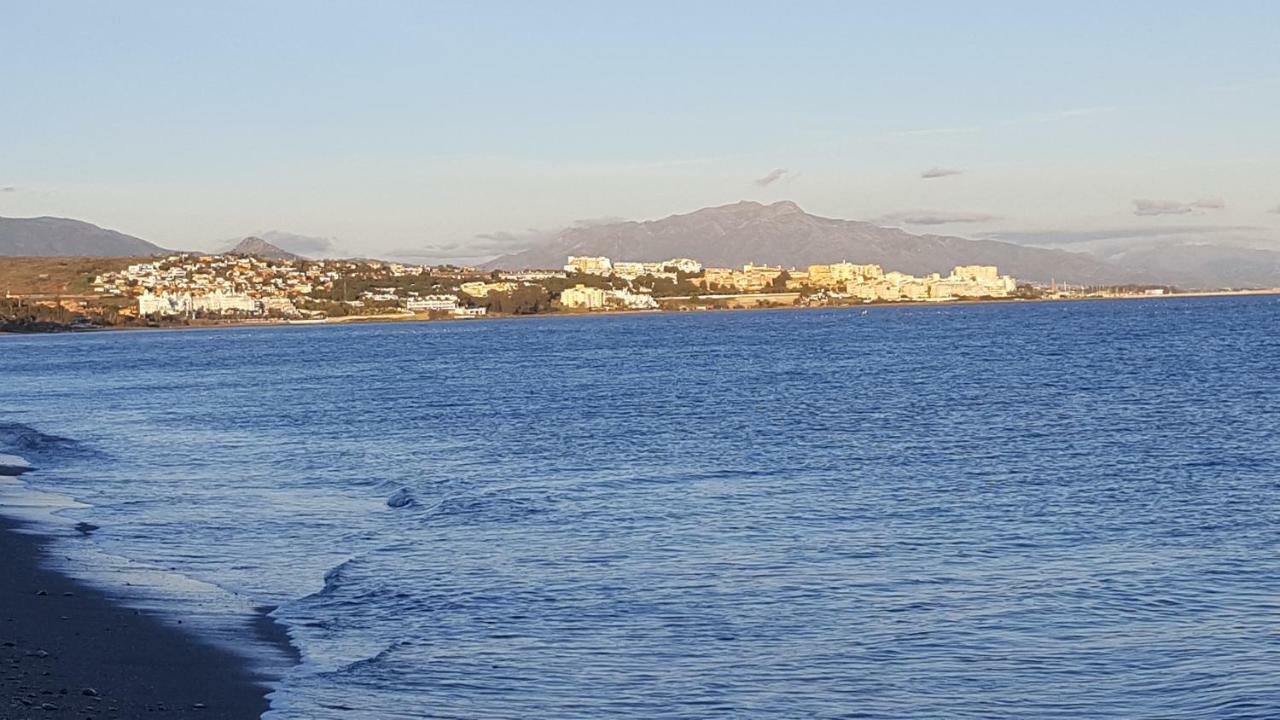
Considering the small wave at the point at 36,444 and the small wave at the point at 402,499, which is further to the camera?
the small wave at the point at 36,444

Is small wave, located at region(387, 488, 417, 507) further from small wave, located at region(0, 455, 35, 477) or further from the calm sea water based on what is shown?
small wave, located at region(0, 455, 35, 477)

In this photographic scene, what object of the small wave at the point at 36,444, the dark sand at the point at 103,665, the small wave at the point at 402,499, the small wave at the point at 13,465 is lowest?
the small wave at the point at 36,444

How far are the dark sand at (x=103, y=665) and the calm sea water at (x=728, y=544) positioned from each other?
A: 1.82ft

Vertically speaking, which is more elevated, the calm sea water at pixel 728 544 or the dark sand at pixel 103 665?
the dark sand at pixel 103 665

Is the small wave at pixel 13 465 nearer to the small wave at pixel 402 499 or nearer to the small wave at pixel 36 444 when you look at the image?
the small wave at pixel 36 444

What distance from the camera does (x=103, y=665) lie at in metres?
12.2

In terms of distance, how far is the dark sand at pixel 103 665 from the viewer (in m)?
10.8

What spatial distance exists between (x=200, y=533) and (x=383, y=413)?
84.0ft

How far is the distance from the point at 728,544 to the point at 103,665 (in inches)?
338

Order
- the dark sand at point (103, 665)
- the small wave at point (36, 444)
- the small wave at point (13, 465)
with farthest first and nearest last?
the small wave at point (36, 444) < the small wave at point (13, 465) < the dark sand at point (103, 665)

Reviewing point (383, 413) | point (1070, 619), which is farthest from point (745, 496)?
point (383, 413)

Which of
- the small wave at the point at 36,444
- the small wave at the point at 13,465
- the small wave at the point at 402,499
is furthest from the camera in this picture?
the small wave at the point at 36,444

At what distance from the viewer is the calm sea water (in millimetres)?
12305

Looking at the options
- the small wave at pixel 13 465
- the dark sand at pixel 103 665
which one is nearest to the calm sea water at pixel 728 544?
the dark sand at pixel 103 665
